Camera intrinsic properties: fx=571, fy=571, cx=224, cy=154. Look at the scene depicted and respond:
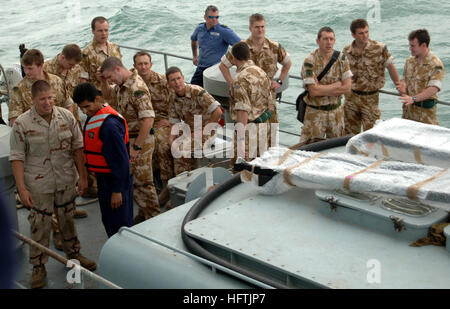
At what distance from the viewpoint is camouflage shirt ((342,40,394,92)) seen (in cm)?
713

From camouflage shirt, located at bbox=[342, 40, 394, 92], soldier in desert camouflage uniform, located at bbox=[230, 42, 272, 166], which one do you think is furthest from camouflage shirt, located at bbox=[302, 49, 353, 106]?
camouflage shirt, located at bbox=[342, 40, 394, 92]

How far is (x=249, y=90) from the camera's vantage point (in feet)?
19.7

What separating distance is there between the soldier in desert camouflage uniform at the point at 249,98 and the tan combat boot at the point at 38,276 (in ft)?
7.64

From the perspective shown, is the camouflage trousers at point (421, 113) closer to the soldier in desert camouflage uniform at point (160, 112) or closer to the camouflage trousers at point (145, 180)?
the soldier in desert camouflage uniform at point (160, 112)

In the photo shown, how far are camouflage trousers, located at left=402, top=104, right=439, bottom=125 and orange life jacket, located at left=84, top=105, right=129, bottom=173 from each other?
3791 mm

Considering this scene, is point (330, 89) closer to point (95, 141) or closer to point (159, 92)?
point (159, 92)

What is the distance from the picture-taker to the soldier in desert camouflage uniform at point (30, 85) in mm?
5820

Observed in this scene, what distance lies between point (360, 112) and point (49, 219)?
4.21 m

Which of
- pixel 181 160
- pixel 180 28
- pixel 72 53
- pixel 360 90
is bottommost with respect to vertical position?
pixel 180 28

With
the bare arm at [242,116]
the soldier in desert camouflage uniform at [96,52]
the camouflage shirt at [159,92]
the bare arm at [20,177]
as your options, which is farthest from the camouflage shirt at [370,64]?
the bare arm at [20,177]
